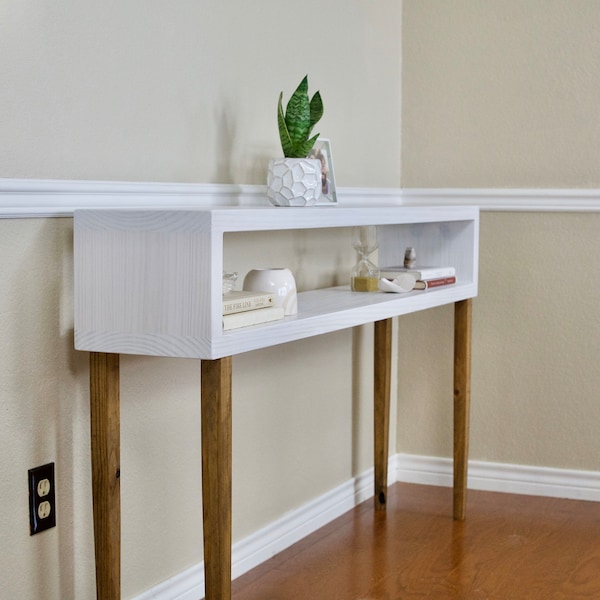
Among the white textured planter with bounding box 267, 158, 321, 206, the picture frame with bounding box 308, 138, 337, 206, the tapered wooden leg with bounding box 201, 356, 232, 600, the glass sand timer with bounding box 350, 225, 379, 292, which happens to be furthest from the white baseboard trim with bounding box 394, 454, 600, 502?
the tapered wooden leg with bounding box 201, 356, 232, 600

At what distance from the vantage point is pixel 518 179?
2871 millimetres

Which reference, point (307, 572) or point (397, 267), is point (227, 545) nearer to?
point (307, 572)

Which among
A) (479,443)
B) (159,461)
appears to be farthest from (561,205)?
(159,461)

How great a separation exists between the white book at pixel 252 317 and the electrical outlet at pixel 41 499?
1.36 ft

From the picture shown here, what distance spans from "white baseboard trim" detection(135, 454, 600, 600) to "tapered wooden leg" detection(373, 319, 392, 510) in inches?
3.1

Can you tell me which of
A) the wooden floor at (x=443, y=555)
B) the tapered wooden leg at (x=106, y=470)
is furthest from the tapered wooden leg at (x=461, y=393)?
the tapered wooden leg at (x=106, y=470)

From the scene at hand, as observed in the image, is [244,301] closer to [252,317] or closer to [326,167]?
[252,317]

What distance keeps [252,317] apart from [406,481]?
159 centimetres

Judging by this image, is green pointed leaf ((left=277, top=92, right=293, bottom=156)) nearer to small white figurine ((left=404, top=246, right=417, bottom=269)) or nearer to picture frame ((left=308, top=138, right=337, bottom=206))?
picture frame ((left=308, top=138, right=337, bottom=206))

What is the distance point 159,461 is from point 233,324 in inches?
19.8

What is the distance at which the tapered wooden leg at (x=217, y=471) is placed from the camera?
1525mm

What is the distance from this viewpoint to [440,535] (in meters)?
2.51

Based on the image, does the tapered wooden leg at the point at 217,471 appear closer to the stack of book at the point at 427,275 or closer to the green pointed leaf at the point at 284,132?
the green pointed leaf at the point at 284,132

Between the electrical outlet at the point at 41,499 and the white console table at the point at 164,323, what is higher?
the white console table at the point at 164,323
